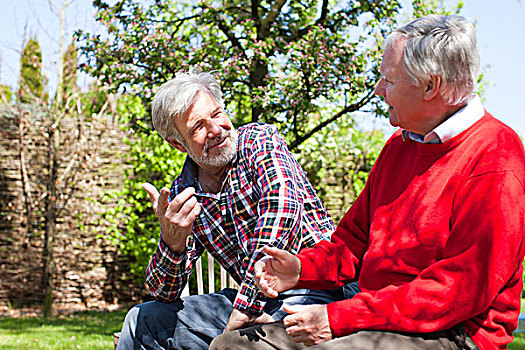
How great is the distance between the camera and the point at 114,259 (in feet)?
24.6

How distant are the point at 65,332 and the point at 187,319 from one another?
14.2 feet

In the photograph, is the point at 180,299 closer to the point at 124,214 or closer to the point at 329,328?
the point at 329,328

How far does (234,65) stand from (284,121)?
776 mm

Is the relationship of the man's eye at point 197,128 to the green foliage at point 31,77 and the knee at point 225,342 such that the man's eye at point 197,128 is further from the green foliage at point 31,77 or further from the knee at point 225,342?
Answer: the green foliage at point 31,77

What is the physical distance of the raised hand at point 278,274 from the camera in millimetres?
1730

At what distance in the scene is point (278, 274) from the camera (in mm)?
1754

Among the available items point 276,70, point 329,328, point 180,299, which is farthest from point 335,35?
point 329,328

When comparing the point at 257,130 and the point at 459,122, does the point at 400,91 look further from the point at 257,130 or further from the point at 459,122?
the point at 257,130

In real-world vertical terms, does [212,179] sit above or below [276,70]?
below

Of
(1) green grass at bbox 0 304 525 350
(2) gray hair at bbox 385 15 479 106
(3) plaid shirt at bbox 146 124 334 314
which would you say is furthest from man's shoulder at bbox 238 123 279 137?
(1) green grass at bbox 0 304 525 350

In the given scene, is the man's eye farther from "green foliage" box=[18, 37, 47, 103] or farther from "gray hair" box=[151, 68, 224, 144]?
"green foliage" box=[18, 37, 47, 103]

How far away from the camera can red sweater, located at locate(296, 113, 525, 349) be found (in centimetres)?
133

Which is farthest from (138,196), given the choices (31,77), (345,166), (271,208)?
(271,208)

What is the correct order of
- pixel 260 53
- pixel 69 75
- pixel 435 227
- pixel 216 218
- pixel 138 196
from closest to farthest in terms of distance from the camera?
pixel 435 227 → pixel 216 218 → pixel 260 53 → pixel 138 196 → pixel 69 75
